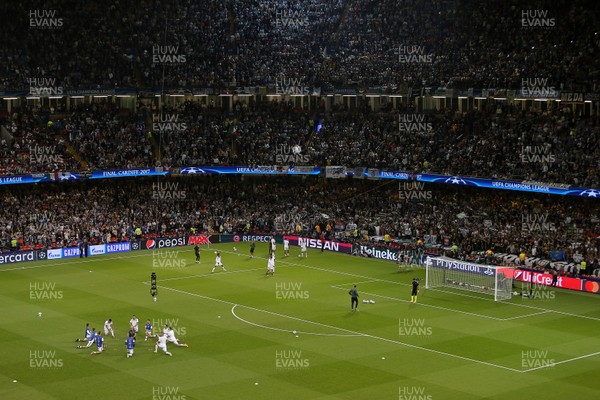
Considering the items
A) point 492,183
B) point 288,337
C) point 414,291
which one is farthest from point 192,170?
point 288,337

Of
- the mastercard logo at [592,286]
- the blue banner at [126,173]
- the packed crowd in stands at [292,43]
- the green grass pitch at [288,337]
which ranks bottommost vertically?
the green grass pitch at [288,337]

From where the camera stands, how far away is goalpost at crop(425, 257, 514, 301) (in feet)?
167

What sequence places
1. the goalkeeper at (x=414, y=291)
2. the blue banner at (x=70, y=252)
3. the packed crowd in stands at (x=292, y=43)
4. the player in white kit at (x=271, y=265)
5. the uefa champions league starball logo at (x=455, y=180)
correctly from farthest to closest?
the packed crowd in stands at (x=292, y=43), the uefa champions league starball logo at (x=455, y=180), the blue banner at (x=70, y=252), the player in white kit at (x=271, y=265), the goalkeeper at (x=414, y=291)

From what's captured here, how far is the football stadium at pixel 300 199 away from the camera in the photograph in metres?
38.8

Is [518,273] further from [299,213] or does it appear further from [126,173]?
[126,173]

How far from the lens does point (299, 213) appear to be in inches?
2874

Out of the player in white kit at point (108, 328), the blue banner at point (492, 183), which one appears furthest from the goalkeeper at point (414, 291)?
the player in white kit at point (108, 328)

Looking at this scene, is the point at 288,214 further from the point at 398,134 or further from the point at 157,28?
the point at 157,28

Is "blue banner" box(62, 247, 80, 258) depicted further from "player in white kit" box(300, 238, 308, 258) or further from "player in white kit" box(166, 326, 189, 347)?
"player in white kit" box(166, 326, 189, 347)

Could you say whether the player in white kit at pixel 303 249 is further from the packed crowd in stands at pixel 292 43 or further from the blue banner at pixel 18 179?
the blue banner at pixel 18 179

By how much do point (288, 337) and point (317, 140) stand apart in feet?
118

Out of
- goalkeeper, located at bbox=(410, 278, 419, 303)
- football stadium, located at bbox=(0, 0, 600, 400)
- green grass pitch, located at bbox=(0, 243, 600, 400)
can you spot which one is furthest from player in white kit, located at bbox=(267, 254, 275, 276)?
goalkeeper, located at bbox=(410, 278, 419, 303)

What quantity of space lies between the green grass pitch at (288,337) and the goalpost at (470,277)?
798 mm

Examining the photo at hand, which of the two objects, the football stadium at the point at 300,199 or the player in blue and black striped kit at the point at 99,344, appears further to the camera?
the player in blue and black striped kit at the point at 99,344
